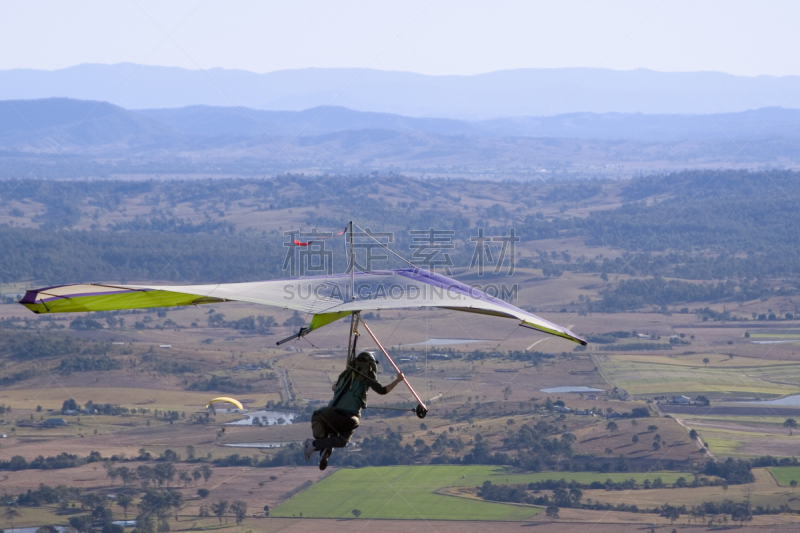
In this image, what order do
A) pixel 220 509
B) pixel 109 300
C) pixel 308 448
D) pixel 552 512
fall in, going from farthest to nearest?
pixel 552 512, pixel 220 509, pixel 109 300, pixel 308 448

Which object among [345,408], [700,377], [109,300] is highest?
[109,300]

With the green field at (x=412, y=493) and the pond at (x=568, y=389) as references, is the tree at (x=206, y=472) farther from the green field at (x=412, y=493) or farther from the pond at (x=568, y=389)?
the pond at (x=568, y=389)

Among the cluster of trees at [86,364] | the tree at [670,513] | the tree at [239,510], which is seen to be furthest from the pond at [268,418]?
the tree at [670,513]

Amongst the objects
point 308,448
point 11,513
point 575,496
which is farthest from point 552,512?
point 308,448

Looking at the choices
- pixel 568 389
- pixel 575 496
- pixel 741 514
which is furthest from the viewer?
pixel 568 389

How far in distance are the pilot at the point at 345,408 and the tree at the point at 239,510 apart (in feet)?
84.0

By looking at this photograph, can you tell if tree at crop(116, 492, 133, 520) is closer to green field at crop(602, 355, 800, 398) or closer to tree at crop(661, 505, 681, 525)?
tree at crop(661, 505, 681, 525)

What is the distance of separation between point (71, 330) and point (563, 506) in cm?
5403

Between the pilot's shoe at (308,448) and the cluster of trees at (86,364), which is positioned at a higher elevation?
the pilot's shoe at (308,448)

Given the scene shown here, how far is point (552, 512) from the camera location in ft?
140

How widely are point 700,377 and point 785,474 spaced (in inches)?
798

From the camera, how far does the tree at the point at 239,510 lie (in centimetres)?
3962

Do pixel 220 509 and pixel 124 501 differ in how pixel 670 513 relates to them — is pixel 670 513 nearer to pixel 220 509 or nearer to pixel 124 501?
pixel 220 509

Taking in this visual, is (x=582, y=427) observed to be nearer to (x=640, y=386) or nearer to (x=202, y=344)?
(x=640, y=386)
